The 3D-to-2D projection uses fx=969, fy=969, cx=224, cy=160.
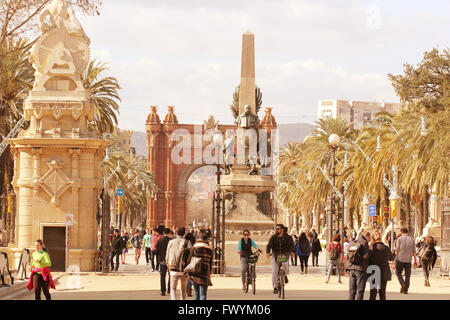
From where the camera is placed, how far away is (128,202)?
83.8 meters

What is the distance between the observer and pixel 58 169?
3145 centimetres

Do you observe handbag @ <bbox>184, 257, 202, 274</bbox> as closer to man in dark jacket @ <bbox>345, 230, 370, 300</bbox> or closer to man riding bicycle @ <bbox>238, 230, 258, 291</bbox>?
man in dark jacket @ <bbox>345, 230, 370, 300</bbox>

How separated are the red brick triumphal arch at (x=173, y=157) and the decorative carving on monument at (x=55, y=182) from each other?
249ft

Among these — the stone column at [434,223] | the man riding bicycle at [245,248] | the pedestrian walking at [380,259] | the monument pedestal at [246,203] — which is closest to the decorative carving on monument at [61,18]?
the monument pedestal at [246,203]

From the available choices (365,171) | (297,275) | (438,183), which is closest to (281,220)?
(365,171)

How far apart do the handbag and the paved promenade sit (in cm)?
416

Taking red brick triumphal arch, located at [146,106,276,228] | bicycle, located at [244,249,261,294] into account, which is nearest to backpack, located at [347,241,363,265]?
bicycle, located at [244,249,261,294]

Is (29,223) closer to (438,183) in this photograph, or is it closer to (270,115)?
(438,183)

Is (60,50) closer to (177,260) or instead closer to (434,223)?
(177,260)

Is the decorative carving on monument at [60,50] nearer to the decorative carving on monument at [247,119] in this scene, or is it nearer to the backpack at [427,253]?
the decorative carving on monument at [247,119]

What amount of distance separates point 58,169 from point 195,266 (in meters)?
15.5

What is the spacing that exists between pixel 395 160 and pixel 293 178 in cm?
4307

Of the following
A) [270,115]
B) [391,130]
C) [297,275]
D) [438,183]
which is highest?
[270,115]

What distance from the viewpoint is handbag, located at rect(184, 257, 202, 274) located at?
16.8 meters
